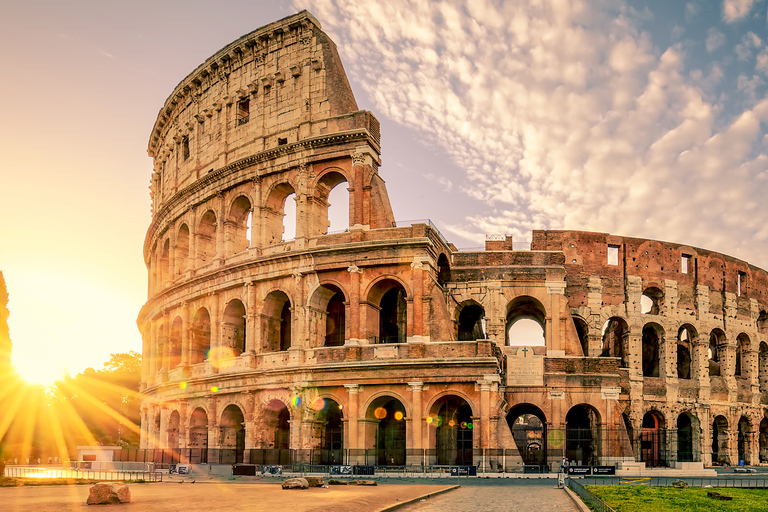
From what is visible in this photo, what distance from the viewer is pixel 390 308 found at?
3341 centimetres

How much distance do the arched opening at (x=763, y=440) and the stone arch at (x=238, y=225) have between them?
105 ft

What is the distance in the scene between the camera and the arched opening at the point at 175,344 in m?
37.7

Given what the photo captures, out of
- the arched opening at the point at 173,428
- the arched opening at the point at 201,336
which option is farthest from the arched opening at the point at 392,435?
the arched opening at the point at 173,428

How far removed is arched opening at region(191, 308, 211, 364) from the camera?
117 feet

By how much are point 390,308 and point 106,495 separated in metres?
19.5

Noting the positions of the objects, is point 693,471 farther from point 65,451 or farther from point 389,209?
point 65,451

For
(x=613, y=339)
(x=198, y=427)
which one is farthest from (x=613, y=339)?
(x=198, y=427)

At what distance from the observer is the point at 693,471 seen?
3344cm

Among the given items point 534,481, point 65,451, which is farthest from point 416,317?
point 65,451

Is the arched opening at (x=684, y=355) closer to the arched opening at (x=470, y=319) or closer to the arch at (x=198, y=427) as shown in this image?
the arched opening at (x=470, y=319)

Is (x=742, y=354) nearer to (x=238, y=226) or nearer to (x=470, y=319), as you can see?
(x=470, y=319)

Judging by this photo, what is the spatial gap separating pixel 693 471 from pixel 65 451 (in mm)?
48774

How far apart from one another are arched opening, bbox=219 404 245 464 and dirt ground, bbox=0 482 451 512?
35.5 feet

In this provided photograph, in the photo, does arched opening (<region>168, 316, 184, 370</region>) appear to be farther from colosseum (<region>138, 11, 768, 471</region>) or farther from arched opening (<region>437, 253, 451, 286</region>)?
arched opening (<region>437, 253, 451, 286</region>)
